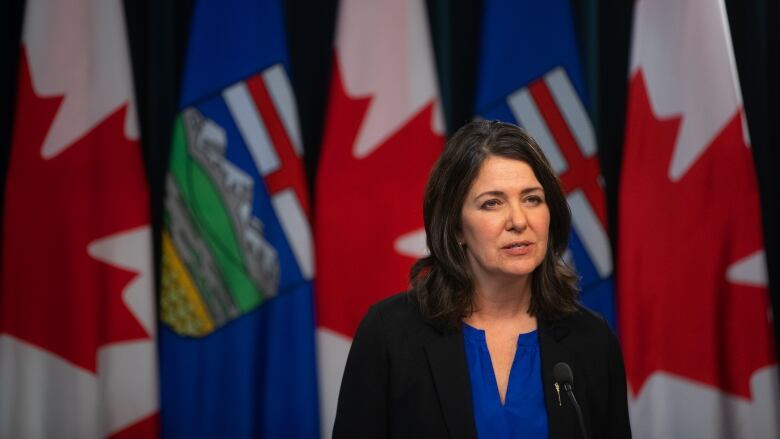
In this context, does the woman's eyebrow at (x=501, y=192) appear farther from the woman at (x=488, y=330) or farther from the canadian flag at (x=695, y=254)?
the canadian flag at (x=695, y=254)

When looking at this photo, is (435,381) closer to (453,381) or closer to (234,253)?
(453,381)

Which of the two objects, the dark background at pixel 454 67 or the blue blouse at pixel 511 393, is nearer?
the blue blouse at pixel 511 393

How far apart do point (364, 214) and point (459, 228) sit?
171cm

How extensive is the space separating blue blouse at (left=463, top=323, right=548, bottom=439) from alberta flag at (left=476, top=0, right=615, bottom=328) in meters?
1.80

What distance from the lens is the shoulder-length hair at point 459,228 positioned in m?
1.38

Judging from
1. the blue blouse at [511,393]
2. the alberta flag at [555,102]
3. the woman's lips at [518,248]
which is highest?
the alberta flag at [555,102]

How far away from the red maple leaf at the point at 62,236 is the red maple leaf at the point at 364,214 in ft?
2.36

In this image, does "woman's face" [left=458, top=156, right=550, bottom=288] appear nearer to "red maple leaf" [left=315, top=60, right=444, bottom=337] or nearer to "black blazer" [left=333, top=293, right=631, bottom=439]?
"black blazer" [left=333, top=293, right=631, bottom=439]

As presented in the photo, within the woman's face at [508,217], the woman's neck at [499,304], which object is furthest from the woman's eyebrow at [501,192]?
the woman's neck at [499,304]

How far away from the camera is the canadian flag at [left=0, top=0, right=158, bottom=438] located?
303 cm

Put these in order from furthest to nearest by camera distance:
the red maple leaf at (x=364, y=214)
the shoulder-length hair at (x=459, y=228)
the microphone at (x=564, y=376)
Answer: the red maple leaf at (x=364, y=214) → the shoulder-length hair at (x=459, y=228) → the microphone at (x=564, y=376)

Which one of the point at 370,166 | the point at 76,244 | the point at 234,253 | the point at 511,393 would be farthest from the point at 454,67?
the point at 511,393

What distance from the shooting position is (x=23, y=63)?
3.09 m

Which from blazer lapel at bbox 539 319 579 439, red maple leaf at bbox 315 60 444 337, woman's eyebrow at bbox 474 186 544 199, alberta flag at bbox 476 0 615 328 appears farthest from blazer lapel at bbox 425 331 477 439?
alberta flag at bbox 476 0 615 328
